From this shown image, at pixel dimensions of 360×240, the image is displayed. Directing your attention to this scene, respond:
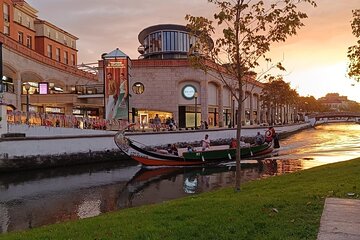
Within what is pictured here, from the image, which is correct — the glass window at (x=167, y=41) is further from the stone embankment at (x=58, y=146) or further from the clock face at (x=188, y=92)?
the stone embankment at (x=58, y=146)

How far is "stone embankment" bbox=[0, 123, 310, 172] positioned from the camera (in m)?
28.5

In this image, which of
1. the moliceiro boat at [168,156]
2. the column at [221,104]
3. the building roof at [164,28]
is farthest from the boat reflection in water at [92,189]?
the building roof at [164,28]

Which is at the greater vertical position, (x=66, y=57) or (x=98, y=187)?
(x=66, y=57)

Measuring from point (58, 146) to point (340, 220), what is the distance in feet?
89.1

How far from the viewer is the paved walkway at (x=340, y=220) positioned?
675cm

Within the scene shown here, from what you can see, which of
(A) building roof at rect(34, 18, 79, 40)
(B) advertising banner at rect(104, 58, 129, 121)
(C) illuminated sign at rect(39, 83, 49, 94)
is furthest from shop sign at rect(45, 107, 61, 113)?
(A) building roof at rect(34, 18, 79, 40)

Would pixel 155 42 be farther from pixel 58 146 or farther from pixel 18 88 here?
pixel 58 146

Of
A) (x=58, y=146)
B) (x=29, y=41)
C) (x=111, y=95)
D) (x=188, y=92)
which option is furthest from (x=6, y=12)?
(x=58, y=146)

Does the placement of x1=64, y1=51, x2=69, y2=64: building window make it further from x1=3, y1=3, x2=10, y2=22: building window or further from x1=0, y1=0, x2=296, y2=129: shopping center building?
x1=3, y1=3, x2=10, y2=22: building window

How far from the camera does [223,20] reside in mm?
12672

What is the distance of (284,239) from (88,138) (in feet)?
95.6

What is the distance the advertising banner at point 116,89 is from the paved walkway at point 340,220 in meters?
32.8

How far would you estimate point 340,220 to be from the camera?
7.65 m

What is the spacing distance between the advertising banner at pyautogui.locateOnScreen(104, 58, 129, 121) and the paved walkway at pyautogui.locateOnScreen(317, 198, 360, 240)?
32752 mm
